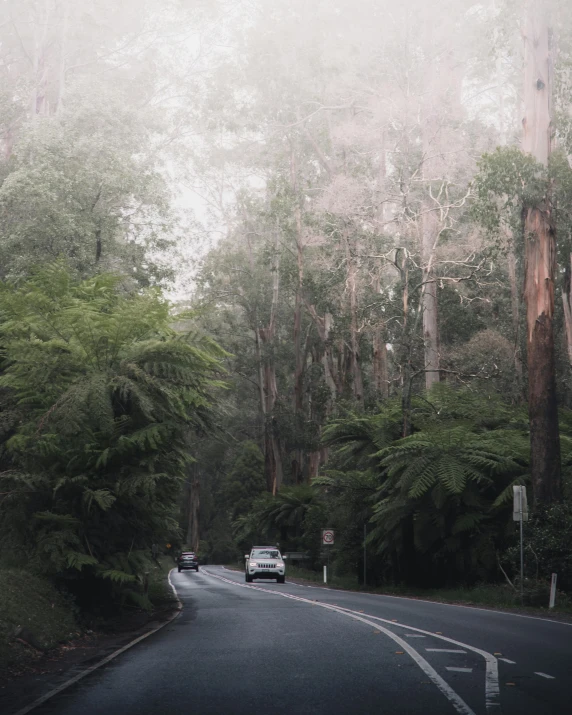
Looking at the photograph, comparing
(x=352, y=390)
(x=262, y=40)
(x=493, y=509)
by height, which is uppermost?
(x=262, y=40)

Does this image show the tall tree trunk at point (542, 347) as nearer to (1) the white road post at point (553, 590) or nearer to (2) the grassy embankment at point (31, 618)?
(1) the white road post at point (553, 590)

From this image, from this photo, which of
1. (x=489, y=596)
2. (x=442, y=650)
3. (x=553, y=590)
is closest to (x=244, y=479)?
(x=489, y=596)

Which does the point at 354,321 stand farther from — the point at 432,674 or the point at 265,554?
the point at 432,674

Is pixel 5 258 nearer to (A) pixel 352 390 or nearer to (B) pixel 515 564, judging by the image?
(B) pixel 515 564

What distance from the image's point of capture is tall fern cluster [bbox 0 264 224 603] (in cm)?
1451

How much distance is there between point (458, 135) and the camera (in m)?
41.6

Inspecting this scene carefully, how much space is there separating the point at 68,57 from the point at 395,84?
1820 cm

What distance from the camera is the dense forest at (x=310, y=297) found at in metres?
15.3

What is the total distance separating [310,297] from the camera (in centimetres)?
4788

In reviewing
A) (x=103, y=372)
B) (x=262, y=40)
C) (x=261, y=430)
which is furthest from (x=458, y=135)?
(x=103, y=372)

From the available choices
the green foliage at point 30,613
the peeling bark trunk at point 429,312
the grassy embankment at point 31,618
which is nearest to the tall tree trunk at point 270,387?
the peeling bark trunk at point 429,312

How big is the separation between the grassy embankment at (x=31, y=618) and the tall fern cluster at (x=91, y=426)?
18.6 inches

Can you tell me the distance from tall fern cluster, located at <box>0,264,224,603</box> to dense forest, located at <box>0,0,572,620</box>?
5 centimetres

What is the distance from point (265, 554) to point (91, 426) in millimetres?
25366
